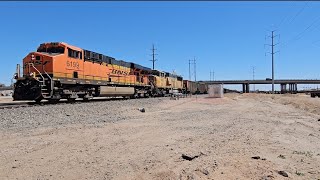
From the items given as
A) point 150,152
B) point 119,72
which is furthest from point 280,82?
point 150,152

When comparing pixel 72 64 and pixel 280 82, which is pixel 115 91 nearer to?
pixel 72 64

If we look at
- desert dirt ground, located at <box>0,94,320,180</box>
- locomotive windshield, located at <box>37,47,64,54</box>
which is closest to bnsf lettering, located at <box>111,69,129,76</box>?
locomotive windshield, located at <box>37,47,64,54</box>

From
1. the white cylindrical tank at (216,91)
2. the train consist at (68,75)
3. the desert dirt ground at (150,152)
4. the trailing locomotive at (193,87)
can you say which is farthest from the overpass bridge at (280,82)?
the desert dirt ground at (150,152)

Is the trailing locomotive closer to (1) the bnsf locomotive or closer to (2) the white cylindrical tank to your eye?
(2) the white cylindrical tank

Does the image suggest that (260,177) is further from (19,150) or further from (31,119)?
(31,119)

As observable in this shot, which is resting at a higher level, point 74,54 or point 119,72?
point 74,54

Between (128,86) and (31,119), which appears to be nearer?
(31,119)

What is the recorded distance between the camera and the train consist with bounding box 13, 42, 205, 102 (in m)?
18.9

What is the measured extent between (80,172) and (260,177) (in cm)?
331

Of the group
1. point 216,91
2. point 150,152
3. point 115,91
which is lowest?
point 150,152

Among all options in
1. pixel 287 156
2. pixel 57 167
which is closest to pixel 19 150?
pixel 57 167

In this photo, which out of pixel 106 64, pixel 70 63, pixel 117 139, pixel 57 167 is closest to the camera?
pixel 57 167

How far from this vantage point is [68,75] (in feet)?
68.2

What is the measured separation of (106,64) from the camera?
1070 inches
